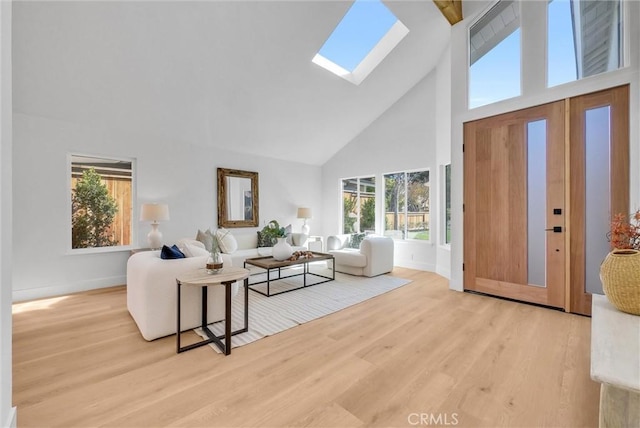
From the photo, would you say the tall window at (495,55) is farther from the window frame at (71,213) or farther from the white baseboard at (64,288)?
the white baseboard at (64,288)

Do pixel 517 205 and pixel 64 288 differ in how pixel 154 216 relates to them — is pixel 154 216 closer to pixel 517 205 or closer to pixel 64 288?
pixel 64 288

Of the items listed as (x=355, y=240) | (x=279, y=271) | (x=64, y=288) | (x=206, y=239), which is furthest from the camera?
(x=355, y=240)

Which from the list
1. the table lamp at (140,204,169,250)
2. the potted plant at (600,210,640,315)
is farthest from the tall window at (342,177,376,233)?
the potted plant at (600,210,640,315)

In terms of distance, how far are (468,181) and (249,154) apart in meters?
4.26

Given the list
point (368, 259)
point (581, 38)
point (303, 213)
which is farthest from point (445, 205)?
point (303, 213)

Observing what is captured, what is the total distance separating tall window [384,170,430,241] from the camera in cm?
538

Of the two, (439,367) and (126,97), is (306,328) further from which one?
(126,97)

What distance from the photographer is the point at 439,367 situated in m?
1.94

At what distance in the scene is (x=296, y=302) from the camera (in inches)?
131

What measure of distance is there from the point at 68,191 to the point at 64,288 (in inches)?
53.0

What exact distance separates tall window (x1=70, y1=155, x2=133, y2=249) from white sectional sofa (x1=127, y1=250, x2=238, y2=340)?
2082 millimetres

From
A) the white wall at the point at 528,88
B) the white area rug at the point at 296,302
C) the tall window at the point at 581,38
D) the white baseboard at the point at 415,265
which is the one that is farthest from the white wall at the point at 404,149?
the tall window at the point at 581,38

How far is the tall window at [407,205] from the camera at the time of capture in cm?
538

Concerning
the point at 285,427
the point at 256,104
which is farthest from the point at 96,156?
the point at 285,427
